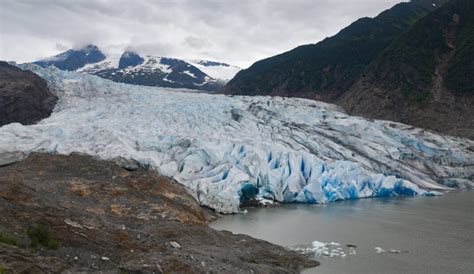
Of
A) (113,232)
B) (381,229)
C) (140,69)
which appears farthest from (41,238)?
(140,69)

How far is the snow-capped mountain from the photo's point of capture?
113 meters

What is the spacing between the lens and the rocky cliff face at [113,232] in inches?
332

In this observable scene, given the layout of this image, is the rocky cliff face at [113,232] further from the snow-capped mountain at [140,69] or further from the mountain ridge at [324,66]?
the snow-capped mountain at [140,69]

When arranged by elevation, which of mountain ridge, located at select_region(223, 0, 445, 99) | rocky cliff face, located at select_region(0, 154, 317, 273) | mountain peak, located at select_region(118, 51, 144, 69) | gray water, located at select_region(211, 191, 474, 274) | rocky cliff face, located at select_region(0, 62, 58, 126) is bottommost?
gray water, located at select_region(211, 191, 474, 274)

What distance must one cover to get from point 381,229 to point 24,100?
1025 inches

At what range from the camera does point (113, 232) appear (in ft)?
32.9

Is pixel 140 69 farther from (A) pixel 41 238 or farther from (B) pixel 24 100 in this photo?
(A) pixel 41 238

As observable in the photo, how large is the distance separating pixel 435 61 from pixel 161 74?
80.6 metres

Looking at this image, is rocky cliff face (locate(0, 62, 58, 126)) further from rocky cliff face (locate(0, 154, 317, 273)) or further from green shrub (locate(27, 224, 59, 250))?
green shrub (locate(27, 224, 59, 250))

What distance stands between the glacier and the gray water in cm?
153

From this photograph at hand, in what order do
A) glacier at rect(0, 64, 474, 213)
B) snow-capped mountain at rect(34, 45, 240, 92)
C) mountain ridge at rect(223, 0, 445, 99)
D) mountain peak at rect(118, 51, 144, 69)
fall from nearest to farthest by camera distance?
1. glacier at rect(0, 64, 474, 213)
2. mountain ridge at rect(223, 0, 445, 99)
3. snow-capped mountain at rect(34, 45, 240, 92)
4. mountain peak at rect(118, 51, 144, 69)

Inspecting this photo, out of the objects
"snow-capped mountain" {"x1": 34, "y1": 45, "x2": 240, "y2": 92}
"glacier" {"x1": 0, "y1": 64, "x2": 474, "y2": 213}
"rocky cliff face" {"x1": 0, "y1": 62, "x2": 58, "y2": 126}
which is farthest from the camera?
"snow-capped mountain" {"x1": 34, "y1": 45, "x2": 240, "y2": 92}

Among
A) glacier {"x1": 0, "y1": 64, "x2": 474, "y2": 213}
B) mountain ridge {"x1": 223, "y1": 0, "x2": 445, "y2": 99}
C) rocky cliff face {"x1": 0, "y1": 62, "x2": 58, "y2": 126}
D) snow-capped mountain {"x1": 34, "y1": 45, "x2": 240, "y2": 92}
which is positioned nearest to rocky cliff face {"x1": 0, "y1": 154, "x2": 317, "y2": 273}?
glacier {"x1": 0, "y1": 64, "x2": 474, "y2": 213}

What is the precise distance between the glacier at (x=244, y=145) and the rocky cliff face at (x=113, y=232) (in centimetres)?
345
